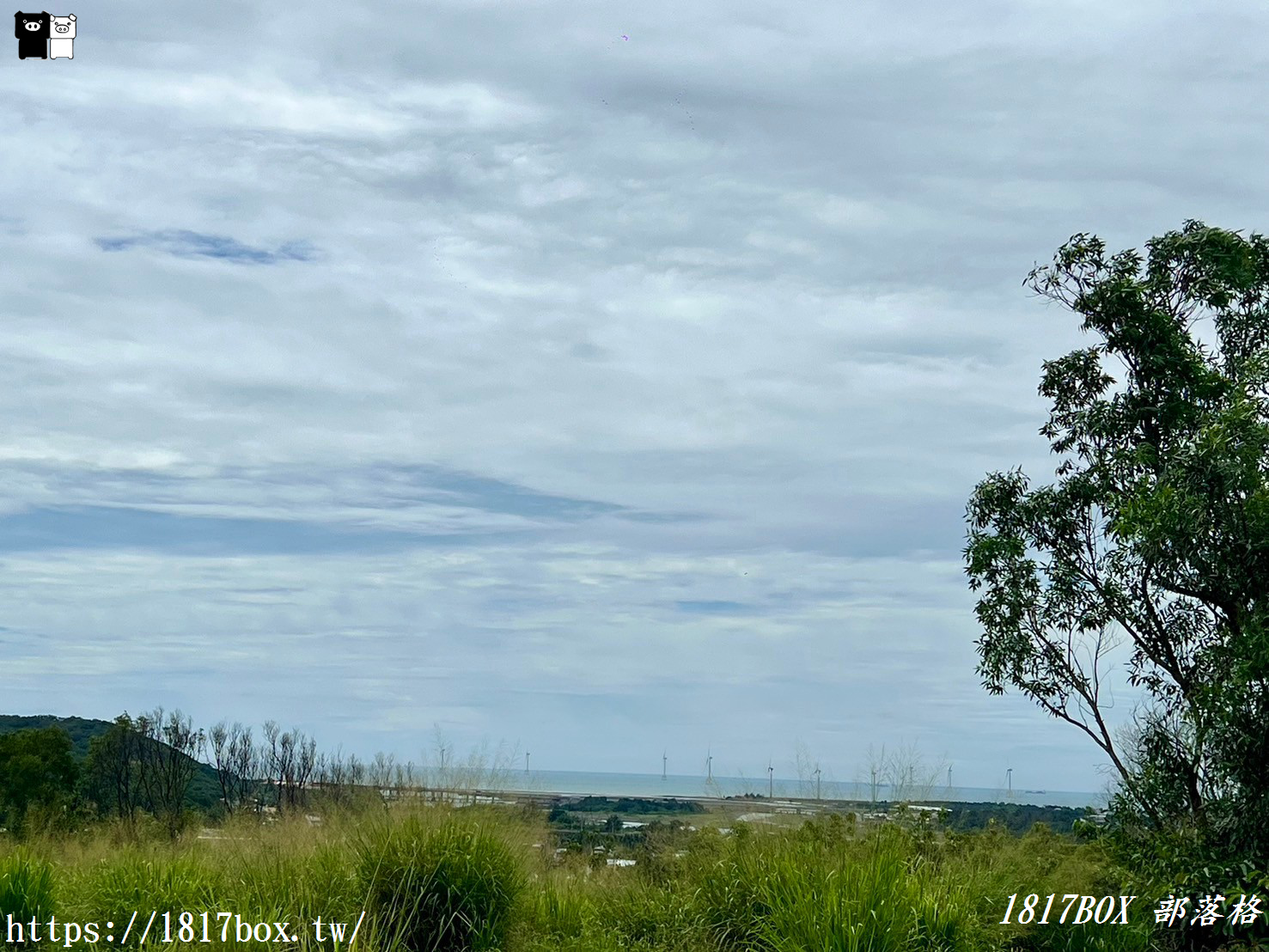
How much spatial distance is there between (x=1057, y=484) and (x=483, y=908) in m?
6.40

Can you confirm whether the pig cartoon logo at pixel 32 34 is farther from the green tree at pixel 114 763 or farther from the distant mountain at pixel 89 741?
the green tree at pixel 114 763

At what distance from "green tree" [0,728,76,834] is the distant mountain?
927 millimetres

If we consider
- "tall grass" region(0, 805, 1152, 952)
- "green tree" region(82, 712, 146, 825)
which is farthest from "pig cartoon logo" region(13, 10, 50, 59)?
"green tree" region(82, 712, 146, 825)

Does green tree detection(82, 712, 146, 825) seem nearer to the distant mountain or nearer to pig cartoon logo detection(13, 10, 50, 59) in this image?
the distant mountain

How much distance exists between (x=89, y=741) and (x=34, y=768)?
4.49 metres

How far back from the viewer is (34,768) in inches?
876

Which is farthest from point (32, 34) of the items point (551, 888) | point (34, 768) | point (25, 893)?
point (34, 768)

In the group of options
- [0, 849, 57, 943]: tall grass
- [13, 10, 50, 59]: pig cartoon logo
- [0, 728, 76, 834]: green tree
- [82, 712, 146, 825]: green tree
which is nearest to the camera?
[13, 10, 50, 59]: pig cartoon logo

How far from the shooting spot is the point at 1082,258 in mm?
11180

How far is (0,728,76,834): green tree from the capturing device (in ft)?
71.2

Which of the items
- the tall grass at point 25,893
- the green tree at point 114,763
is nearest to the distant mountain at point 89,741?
the green tree at point 114,763

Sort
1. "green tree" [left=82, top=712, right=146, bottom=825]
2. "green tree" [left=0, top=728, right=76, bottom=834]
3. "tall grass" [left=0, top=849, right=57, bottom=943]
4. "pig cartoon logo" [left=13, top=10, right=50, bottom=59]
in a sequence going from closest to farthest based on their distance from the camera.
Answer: "pig cartoon logo" [left=13, top=10, right=50, bottom=59], "tall grass" [left=0, top=849, right=57, bottom=943], "green tree" [left=0, top=728, right=76, bottom=834], "green tree" [left=82, top=712, right=146, bottom=825]

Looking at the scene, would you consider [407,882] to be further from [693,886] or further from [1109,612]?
[1109,612]

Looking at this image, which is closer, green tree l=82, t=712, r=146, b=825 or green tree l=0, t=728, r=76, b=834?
green tree l=0, t=728, r=76, b=834
